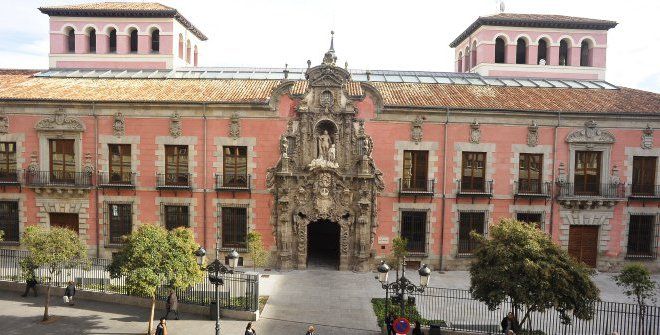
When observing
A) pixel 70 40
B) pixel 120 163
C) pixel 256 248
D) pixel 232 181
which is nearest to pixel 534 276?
pixel 256 248

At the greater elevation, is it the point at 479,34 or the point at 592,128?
the point at 479,34

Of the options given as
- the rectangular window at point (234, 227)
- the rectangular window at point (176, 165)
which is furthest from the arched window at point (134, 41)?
the rectangular window at point (234, 227)

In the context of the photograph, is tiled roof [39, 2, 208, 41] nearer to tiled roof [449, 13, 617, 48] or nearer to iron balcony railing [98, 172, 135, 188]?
iron balcony railing [98, 172, 135, 188]

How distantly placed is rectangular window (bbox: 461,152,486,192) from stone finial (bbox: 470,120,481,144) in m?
0.68

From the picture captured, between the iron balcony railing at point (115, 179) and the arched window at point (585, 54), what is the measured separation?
2986cm

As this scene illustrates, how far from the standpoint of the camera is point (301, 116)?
23672 millimetres

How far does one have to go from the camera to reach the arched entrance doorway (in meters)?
25.5

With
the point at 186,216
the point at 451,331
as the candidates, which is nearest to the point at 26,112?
the point at 186,216

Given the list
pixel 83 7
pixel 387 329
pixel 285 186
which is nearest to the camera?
pixel 387 329

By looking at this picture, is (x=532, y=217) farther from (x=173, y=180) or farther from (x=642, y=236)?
(x=173, y=180)

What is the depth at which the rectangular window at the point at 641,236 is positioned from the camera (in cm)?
2467

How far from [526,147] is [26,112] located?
25492 millimetres

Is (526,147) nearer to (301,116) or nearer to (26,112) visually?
(301,116)

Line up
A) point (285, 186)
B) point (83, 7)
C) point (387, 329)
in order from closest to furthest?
1. point (387, 329)
2. point (285, 186)
3. point (83, 7)
